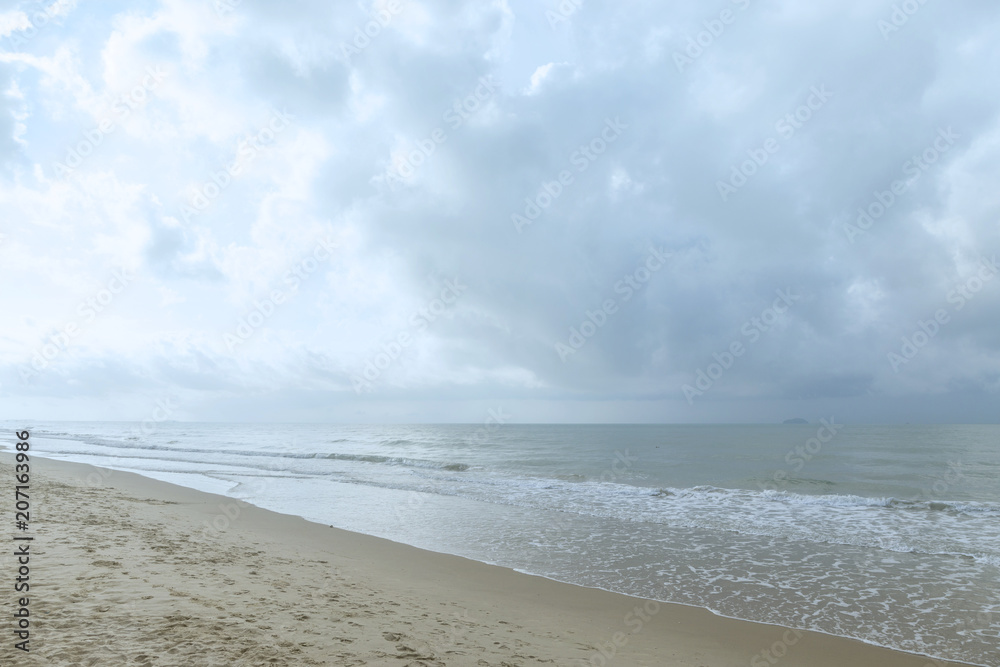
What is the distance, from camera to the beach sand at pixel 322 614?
5133mm

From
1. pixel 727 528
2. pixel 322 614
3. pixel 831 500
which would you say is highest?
pixel 831 500

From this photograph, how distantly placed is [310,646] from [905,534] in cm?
1689

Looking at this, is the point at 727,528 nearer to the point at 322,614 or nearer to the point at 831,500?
the point at 831,500

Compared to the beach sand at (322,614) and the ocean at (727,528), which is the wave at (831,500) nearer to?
the ocean at (727,528)

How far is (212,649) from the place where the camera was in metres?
4.96

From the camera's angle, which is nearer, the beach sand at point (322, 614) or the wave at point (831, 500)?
the beach sand at point (322, 614)

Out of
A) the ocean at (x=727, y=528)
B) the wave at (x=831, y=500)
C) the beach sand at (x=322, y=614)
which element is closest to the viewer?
the beach sand at (x=322, y=614)

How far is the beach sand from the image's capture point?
5133 millimetres

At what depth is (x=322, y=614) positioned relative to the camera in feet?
21.3

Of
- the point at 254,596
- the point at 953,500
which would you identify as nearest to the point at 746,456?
the point at 953,500

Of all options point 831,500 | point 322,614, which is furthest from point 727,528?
point 322,614

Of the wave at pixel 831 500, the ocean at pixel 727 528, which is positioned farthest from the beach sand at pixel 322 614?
the wave at pixel 831 500

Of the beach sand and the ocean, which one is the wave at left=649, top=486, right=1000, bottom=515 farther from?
the beach sand

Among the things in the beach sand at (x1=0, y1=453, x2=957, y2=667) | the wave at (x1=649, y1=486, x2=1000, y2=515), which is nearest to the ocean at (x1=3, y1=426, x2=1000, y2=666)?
the wave at (x1=649, y1=486, x2=1000, y2=515)
